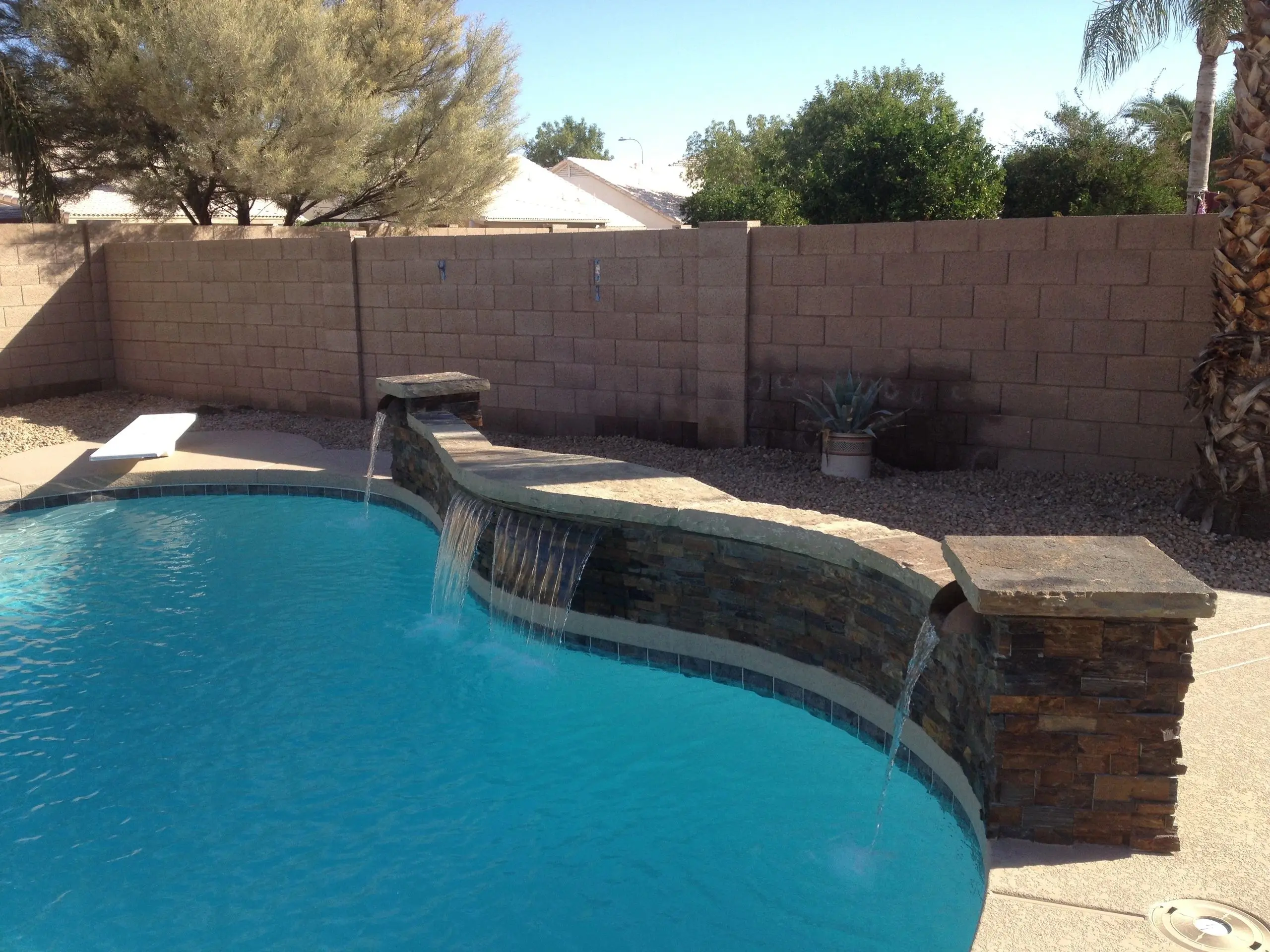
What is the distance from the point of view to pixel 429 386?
9.55 m

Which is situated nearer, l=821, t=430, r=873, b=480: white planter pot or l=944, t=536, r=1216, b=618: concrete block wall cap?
l=944, t=536, r=1216, b=618: concrete block wall cap

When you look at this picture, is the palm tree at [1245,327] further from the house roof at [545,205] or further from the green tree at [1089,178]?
the house roof at [545,205]

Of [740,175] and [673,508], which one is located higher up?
[740,175]

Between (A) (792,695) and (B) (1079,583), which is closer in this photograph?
(B) (1079,583)

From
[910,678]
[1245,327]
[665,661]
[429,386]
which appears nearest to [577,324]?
[429,386]

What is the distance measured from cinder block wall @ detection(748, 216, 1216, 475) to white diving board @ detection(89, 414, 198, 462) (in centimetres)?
548

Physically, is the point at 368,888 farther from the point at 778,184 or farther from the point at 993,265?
the point at 778,184

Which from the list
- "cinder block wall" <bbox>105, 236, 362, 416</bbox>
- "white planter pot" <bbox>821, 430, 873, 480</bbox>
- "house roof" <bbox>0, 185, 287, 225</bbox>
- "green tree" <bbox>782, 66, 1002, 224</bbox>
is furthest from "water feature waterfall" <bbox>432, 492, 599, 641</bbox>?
"green tree" <bbox>782, 66, 1002, 224</bbox>

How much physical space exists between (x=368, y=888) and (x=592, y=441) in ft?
21.9

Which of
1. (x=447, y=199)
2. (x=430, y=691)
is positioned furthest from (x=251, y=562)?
(x=447, y=199)

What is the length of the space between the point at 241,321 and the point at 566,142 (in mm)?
95615

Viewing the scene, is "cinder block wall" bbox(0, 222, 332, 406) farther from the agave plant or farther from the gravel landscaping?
the agave plant

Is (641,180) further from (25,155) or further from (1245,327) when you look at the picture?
(1245,327)

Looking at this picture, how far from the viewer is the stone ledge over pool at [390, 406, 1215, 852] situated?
3.64 metres
